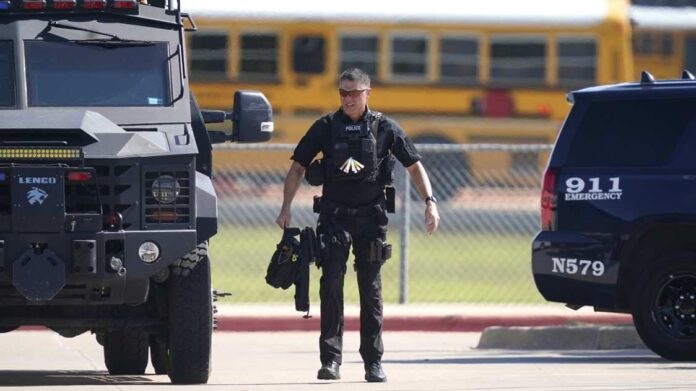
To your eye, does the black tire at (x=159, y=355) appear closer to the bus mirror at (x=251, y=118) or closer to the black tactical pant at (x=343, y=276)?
the black tactical pant at (x=343, y=276)

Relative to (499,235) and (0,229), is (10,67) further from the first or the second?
(499,235)

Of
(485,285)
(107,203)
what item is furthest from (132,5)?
(485,285)

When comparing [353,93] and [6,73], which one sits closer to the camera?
[353,93]

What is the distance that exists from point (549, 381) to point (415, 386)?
0.86 meters

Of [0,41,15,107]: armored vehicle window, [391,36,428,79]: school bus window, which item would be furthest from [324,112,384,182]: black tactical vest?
[391,36,428,79]: school bus window

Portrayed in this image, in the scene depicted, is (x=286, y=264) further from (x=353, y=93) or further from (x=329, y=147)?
(x=353, y=93)

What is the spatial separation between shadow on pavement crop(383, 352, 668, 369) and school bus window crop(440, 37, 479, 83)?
16.9 meters

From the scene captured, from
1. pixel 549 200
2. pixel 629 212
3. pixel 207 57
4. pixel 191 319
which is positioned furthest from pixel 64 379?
pixel 207 57

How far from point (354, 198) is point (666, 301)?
2.91m

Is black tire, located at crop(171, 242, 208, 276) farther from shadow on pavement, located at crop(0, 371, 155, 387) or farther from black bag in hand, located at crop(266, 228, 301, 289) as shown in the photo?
shadow on pavement, located at crop(0, 371, 155, 387)

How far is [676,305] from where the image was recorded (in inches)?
493

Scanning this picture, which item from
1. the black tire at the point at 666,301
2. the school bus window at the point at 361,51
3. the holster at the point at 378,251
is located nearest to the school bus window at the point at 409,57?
the school bus window at the point at 361,51

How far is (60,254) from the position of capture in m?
9.92

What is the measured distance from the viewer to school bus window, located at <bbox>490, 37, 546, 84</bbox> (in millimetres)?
30375
